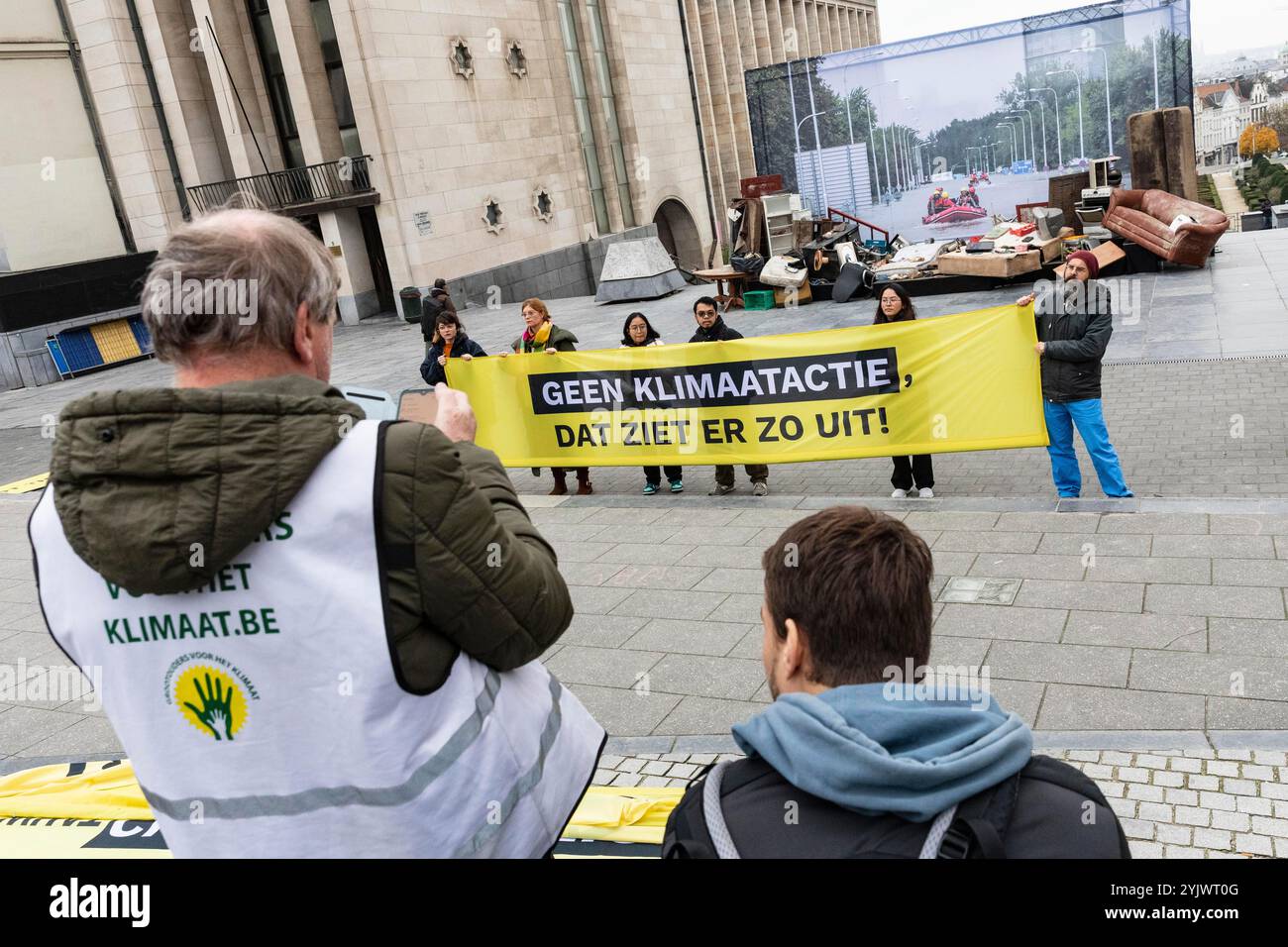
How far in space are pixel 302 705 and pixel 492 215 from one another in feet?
103

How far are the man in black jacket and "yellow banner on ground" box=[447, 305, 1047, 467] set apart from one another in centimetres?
31

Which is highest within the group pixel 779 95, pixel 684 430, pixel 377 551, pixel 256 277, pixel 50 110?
pixel 50 110

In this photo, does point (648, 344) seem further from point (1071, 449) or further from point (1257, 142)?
point (1257, 142)

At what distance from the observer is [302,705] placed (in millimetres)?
1718

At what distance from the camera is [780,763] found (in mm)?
1690

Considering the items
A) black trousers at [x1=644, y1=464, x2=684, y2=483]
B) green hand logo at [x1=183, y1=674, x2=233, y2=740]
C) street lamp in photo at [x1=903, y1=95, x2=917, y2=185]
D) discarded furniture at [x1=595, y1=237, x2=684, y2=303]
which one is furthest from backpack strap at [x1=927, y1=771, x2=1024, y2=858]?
street lamp in photo at [x1=903, y1=95, x2=917, y2=185]

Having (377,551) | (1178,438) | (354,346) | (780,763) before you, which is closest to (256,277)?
(377,551)

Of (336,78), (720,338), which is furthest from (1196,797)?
(336,78)

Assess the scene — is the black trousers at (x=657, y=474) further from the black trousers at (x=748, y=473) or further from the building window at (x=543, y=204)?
the building window at (x=543, y=204)

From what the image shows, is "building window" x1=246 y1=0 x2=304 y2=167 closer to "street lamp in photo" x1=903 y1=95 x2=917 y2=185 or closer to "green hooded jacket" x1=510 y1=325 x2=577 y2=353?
"street lamp in photo" x1=903 y1=95 x2=917 y2=185

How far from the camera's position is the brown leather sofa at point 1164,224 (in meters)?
17.9
